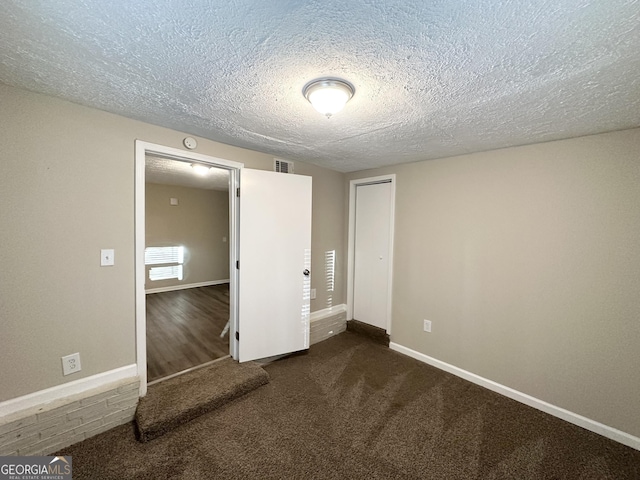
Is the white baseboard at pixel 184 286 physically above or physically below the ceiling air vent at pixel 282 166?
below

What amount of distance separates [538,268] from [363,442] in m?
Answer: 2.06

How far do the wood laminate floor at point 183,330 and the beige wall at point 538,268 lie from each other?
2.51 metres

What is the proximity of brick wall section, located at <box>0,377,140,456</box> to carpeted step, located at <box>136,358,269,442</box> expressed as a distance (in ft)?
0.48

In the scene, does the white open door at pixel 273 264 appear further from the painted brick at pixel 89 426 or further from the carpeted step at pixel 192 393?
the painted brick at pixel 89 426

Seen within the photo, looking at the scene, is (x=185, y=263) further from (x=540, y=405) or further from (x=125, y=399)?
(x=540, y=405)

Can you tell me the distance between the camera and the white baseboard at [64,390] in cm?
155

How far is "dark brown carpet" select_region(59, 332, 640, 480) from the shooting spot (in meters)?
1.56

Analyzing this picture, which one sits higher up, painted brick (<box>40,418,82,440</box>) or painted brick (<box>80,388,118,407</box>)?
painted brick (<box>80,388,118,407</box>)

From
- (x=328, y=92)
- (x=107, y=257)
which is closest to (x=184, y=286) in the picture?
(x=107, y=257)

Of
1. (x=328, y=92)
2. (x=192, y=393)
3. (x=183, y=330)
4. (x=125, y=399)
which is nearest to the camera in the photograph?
(x=328, y=92)

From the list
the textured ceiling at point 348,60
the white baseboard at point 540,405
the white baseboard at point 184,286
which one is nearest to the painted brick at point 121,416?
the textured ceiling at point 348,60

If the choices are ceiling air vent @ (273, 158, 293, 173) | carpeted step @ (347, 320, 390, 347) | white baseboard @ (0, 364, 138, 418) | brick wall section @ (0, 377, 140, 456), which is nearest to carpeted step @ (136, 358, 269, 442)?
brick wall section @ (0, 377, 140, 456)

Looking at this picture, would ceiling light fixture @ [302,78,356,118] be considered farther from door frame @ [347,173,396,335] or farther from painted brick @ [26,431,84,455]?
painted brick @ [26,431,84,455]

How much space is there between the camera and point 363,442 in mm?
1763
